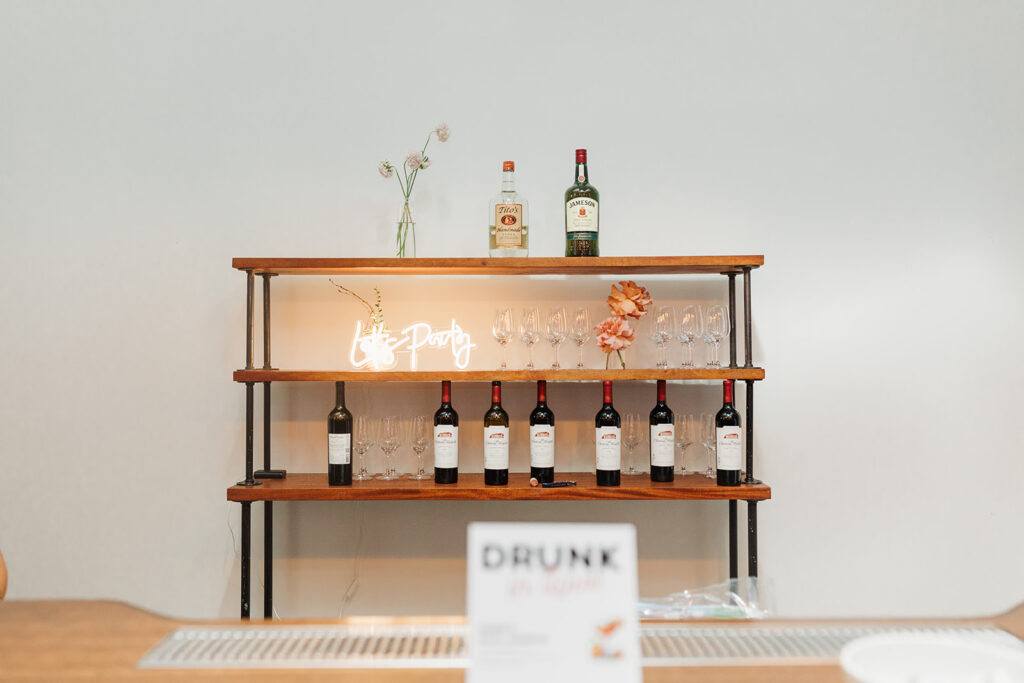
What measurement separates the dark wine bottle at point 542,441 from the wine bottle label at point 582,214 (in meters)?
0.47

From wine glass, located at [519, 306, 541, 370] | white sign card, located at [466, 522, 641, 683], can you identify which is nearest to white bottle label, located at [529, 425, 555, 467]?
wine glass, located at [519, 306, 541, 370]

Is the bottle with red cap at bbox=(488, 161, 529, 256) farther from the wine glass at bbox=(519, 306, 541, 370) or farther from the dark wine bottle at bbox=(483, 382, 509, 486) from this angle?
the dark wine bottle at bbox=(483, 382, 509, 486)

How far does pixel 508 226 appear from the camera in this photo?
222 centimetres

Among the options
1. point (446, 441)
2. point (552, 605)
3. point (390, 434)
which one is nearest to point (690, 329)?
point (446, 441)

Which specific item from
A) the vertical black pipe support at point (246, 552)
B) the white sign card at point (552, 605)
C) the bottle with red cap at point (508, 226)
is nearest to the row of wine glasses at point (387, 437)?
the vertical black pipe support at point (246, 552)

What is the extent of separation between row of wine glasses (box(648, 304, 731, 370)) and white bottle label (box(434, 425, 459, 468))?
2.16 feet

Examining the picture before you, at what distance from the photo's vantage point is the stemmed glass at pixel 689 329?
7.39 feet

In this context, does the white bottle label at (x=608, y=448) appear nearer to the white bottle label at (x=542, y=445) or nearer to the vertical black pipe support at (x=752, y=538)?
the white bottle label at (x=542, y=445)

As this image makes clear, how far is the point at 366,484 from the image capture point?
85.7 inches

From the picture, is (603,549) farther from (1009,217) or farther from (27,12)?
(27,12)

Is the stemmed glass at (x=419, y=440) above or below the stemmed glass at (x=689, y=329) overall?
below

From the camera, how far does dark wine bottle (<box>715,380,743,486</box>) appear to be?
6.99 feet

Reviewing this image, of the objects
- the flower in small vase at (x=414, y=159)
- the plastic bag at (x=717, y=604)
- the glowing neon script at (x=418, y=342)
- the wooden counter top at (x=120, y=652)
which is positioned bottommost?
the plastic bag at (x=717, y=604)

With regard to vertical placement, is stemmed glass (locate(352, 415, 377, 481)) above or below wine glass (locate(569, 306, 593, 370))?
below
